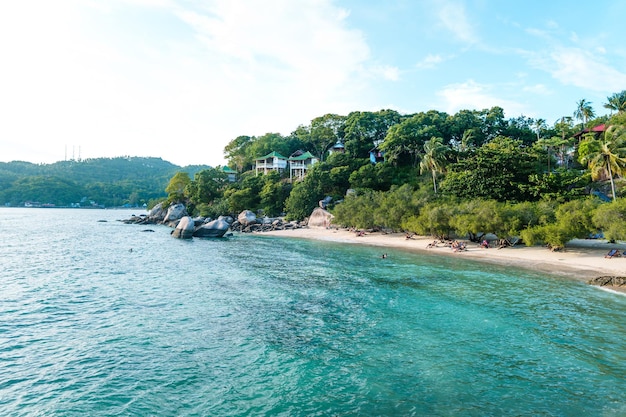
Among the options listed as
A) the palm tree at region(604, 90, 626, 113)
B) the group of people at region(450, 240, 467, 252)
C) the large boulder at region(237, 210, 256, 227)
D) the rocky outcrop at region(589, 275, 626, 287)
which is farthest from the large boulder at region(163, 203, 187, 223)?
the palm tree at region(604, 90, 626, 113)

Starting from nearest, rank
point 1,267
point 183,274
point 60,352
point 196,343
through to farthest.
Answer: point 60,352, point 196,343, point 183,274, point 1,267

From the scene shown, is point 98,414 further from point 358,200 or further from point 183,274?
point 358,200

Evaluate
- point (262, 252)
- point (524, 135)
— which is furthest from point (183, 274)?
point (524, 135)

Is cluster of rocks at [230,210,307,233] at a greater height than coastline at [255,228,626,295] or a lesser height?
greater

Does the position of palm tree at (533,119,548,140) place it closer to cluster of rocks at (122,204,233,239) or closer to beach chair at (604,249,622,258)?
beach chair at (604,249,622,258)

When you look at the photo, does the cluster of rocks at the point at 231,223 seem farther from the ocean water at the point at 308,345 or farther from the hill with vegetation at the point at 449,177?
the ocean water at the point at 308,345

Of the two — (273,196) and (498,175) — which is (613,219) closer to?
(498,175)

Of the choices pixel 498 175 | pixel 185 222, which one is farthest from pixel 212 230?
pixel 498 175
